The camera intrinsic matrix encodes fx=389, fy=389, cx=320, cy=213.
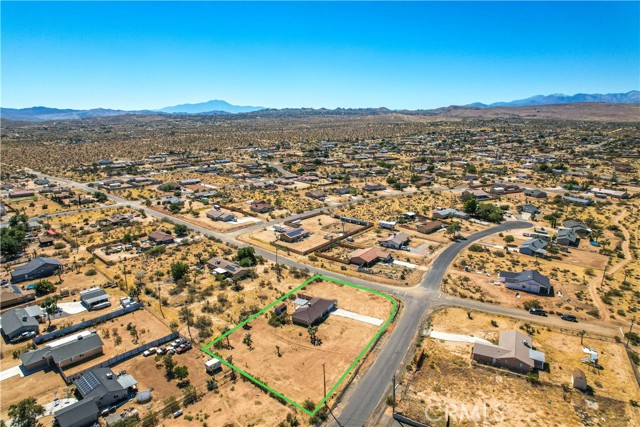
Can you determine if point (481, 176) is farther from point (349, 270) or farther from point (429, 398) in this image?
point (429, 398)

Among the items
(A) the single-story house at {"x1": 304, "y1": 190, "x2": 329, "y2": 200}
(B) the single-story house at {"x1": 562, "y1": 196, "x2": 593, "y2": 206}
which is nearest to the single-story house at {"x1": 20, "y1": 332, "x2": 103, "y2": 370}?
(A) the single-story house at {"x1": 304, "y1": 190, "x2": 329, "y2": 200}

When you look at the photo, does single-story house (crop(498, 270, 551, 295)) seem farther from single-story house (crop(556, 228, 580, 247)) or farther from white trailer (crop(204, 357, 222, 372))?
white trailer (crop(204, 357, 222, 372))

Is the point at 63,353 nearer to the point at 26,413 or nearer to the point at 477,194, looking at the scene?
the point at 26,413

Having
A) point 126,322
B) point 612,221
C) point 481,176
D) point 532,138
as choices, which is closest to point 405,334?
point 126,322

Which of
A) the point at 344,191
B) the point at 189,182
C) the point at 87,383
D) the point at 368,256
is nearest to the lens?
the point at 87,383

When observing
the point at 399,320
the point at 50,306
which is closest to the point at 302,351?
the point at 399,320

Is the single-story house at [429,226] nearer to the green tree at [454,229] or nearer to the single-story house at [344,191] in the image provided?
the green tree at [454,229]
